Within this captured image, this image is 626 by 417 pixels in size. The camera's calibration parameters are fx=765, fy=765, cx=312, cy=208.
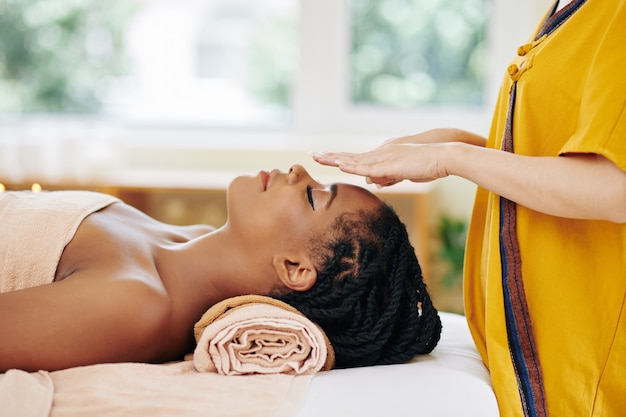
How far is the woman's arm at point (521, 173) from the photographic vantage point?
4.00ft

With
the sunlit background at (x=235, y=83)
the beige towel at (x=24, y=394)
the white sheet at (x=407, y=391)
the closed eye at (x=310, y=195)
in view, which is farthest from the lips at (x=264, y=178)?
the sunlit background at (x=235, y=83)

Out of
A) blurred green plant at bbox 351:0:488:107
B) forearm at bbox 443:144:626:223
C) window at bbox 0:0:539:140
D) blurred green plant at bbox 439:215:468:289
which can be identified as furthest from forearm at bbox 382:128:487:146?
blurred green plant at bbox 351:0:488:107

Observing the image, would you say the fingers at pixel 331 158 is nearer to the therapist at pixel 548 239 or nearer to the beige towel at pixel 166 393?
the therapist at pixel 548 239

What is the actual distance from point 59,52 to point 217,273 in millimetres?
3201

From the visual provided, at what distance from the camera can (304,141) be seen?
4.02m

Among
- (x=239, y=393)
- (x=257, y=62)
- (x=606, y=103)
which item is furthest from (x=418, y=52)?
(x=239, y=393)

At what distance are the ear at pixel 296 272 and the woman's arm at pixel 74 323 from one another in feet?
0.90

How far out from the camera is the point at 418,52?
13.7ft

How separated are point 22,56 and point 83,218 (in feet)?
10.4

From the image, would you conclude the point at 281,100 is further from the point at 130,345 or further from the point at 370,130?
the point at 130,345

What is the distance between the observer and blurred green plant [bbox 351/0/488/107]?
161 inches

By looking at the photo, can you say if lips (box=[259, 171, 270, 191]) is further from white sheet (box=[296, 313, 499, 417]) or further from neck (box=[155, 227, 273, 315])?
white sheet (box=[296, 313, 499, 417])

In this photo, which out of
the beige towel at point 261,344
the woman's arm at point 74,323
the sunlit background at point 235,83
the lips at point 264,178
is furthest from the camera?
the sunlit background at point 235,83

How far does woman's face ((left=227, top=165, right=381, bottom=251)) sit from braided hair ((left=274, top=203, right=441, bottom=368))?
3 centimetres
